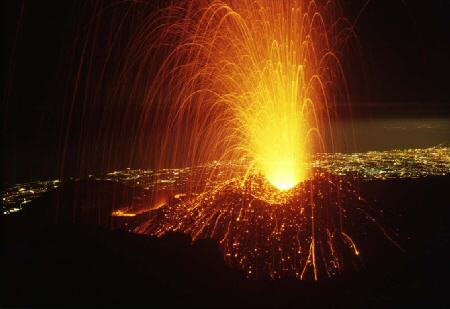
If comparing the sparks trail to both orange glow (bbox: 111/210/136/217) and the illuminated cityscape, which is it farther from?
the illuminated cityscape

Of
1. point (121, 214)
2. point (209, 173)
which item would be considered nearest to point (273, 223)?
point (121, 214)

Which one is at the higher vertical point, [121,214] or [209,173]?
[209,173]

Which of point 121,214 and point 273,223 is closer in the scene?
point 273,223

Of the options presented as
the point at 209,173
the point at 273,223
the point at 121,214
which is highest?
the point at 209,173

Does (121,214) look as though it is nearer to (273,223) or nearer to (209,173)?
(273,223)

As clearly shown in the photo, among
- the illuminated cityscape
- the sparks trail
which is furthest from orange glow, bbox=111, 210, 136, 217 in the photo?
the illuminated cityscape

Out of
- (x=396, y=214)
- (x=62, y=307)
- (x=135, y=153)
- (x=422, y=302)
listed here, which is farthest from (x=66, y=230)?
(x=135, y=153)

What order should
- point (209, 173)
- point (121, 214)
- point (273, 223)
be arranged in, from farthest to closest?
point (209, 173), point (121, 214), point (273, 223)

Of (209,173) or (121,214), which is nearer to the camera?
(121,214)

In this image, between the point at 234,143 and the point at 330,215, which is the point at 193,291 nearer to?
the point at 330,215

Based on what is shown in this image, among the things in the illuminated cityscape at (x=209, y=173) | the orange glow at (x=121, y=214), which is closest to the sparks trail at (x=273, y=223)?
the orange glow at (x=121, y=214)

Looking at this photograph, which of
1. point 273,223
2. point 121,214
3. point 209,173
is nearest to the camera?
point 273,223
